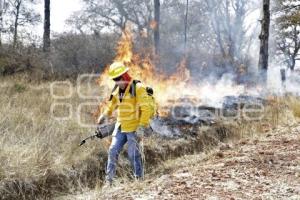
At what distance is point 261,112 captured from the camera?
425 inches

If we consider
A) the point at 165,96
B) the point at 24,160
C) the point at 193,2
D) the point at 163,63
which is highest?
the point at 193,2

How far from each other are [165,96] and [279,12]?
10421 millimetres

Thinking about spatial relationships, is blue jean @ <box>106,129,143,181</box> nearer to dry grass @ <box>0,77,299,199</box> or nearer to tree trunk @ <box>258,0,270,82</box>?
dry grass @ <box>0,77,299,199</box>

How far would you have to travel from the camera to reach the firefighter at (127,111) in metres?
6.28

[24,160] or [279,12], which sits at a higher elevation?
[279,12]

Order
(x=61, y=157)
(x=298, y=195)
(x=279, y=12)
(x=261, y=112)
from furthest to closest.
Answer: (x=279, y=12) → (x=261, y=112) → (x=61, y=157) → (x=298, y=195)

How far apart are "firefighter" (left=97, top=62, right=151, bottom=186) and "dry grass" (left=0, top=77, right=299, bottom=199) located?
1.17 ft

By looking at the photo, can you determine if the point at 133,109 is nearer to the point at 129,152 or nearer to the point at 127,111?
the point at 127,111

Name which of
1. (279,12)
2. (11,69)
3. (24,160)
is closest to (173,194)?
(24,160)

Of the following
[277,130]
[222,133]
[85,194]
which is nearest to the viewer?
[85,194]

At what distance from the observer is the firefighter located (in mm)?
6281

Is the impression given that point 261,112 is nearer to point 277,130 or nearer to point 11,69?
point 277,130

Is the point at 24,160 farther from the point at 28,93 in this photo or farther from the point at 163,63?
the point at 163,63

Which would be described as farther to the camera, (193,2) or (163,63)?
(193,2)
